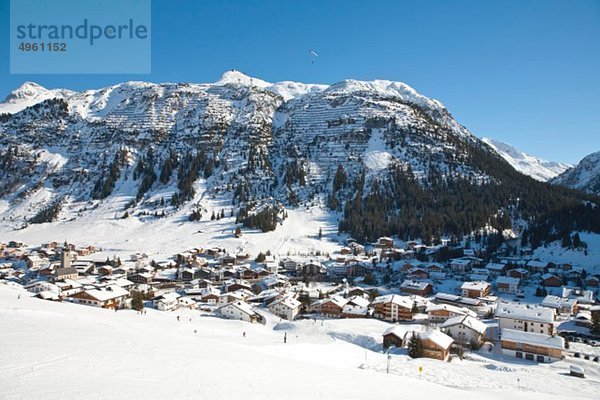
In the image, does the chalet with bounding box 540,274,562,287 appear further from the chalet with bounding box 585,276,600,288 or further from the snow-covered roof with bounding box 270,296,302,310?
the snow-covered roof with bounding box 270,296,302,310

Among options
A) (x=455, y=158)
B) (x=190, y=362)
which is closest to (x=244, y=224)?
(x=455, y=158)

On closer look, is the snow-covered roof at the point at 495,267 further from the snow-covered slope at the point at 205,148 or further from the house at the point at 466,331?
the snow-covered slope at the point at 205,148

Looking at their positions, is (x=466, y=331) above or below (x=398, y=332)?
below

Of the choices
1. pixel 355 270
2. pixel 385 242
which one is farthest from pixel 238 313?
pixel 385 242

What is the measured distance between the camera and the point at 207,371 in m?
13.5

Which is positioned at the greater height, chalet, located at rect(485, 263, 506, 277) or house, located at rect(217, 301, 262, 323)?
chalet, located at rect(485, 263, 506, 277)

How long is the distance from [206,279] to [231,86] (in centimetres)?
13462

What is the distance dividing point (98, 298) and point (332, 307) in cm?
2710

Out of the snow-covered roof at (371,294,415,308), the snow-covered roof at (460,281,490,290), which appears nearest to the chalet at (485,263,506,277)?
the snow-covered roof at (460,281,490,290)

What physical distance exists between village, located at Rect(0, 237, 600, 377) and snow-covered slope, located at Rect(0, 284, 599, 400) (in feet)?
17.5

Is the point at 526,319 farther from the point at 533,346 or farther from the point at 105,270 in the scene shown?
the point at 105,270

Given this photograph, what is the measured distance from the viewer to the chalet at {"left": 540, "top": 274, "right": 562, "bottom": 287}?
186 feet

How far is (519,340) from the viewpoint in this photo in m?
34.0

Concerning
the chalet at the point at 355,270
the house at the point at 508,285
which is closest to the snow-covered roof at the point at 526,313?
the house at the point at 508,285
